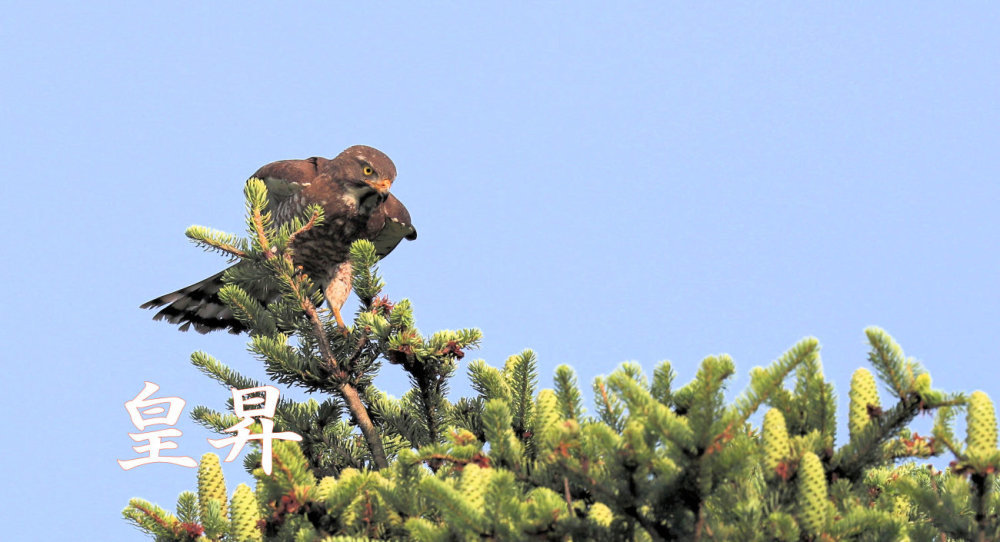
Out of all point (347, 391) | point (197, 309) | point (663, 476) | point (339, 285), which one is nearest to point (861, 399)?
point (663, 476)

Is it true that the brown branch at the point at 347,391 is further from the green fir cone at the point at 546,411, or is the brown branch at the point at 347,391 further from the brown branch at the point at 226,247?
the green fir cone at the point at 546,411

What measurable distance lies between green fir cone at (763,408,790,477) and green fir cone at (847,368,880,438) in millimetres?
295

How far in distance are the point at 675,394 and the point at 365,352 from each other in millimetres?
2390

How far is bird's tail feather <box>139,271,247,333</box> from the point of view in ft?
24.8

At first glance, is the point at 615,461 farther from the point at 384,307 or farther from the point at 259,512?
Result: the point at 384,307

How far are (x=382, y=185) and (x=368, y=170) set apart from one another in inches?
5.6

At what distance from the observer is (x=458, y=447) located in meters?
3.26

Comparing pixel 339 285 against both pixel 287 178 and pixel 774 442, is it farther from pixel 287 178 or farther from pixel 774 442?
pixel 774 442

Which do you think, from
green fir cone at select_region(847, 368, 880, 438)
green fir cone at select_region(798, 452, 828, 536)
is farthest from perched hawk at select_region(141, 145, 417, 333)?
green fir cone at select_region(798, 452, 828, 536)

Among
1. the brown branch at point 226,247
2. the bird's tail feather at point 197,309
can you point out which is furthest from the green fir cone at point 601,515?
the bird's tail feather at point 197,309

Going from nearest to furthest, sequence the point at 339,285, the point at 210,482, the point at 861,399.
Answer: the point at 861,399
the point at 210,482
the point at 339,285

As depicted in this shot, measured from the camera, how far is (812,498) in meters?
2.97

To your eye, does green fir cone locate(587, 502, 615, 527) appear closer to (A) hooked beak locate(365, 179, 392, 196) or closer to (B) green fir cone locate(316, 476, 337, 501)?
(B) green fir cone locate(316, 476, 337, 501)

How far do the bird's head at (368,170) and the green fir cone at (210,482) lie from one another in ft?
11.8
